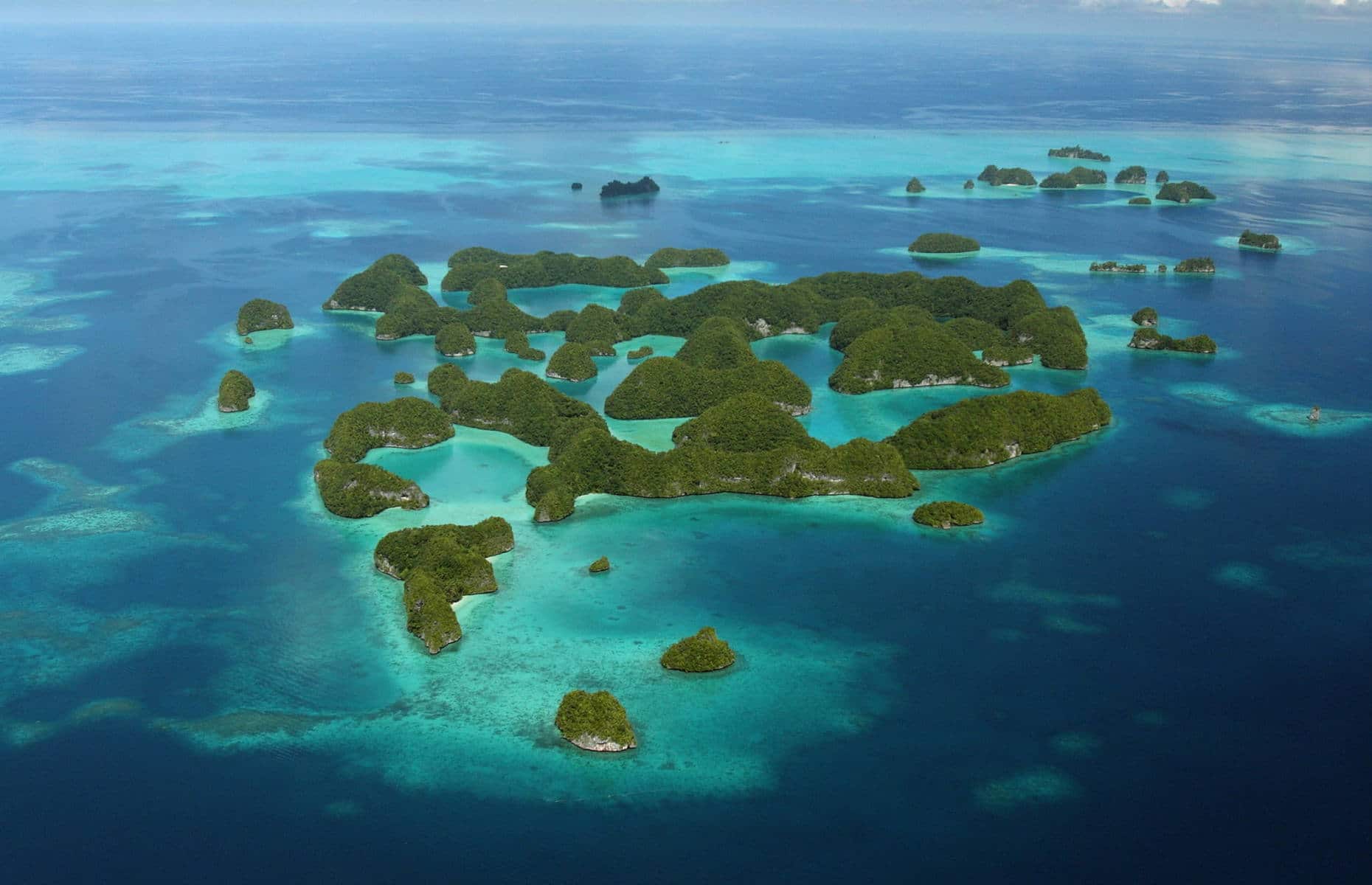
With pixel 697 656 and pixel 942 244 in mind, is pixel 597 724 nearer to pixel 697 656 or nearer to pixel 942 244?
pixel 697 656

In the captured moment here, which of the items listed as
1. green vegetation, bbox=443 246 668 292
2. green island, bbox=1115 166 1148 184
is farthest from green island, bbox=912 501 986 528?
green island, bbox=1115 166 1148 184

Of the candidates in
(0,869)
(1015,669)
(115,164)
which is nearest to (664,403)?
(1015,669)

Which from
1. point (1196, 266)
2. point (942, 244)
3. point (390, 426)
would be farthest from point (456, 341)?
point (1196, 266)

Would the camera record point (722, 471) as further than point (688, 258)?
No

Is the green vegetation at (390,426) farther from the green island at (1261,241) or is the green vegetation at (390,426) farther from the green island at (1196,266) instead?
the green island at (1261,241)

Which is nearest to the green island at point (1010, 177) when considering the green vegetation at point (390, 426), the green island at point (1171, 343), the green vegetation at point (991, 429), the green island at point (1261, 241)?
the green island at point (1261, 241)

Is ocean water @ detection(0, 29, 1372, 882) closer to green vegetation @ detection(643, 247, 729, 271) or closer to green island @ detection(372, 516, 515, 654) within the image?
green island @ detection(372, 516, 515, 654)
